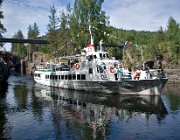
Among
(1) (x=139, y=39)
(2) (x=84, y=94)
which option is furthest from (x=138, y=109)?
(1) (x=139, y=39)

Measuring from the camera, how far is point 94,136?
20.8 meters

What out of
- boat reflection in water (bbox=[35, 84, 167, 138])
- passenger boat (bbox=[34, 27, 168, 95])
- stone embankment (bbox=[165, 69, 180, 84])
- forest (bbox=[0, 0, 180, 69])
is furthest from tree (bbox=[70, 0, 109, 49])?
boat reflection in water (bbox=[35, 84, 167, 138])

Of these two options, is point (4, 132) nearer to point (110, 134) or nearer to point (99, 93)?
point (110, 134)

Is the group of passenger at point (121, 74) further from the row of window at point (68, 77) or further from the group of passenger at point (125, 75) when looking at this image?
the row of window at point (68, 77)

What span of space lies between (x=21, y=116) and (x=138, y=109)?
11.6m

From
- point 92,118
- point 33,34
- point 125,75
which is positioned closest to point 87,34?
point 125,75

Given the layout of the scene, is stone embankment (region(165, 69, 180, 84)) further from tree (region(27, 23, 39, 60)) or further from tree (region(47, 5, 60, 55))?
tree (region(27, 23, 39, 60))

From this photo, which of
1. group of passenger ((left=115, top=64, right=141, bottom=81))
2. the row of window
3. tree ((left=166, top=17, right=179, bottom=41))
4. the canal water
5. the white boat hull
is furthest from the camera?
tree ((left=166, top=17, right=179, bottom=41))

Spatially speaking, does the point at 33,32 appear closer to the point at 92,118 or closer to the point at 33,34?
the point at 33,34

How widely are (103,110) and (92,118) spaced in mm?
4046

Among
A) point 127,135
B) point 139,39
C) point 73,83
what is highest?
point 139,39

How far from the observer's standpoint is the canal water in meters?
21.3

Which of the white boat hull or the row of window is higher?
the row of window

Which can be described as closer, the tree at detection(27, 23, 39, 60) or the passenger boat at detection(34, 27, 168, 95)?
the passenger boat at detection(34, 27, 168, 95)
